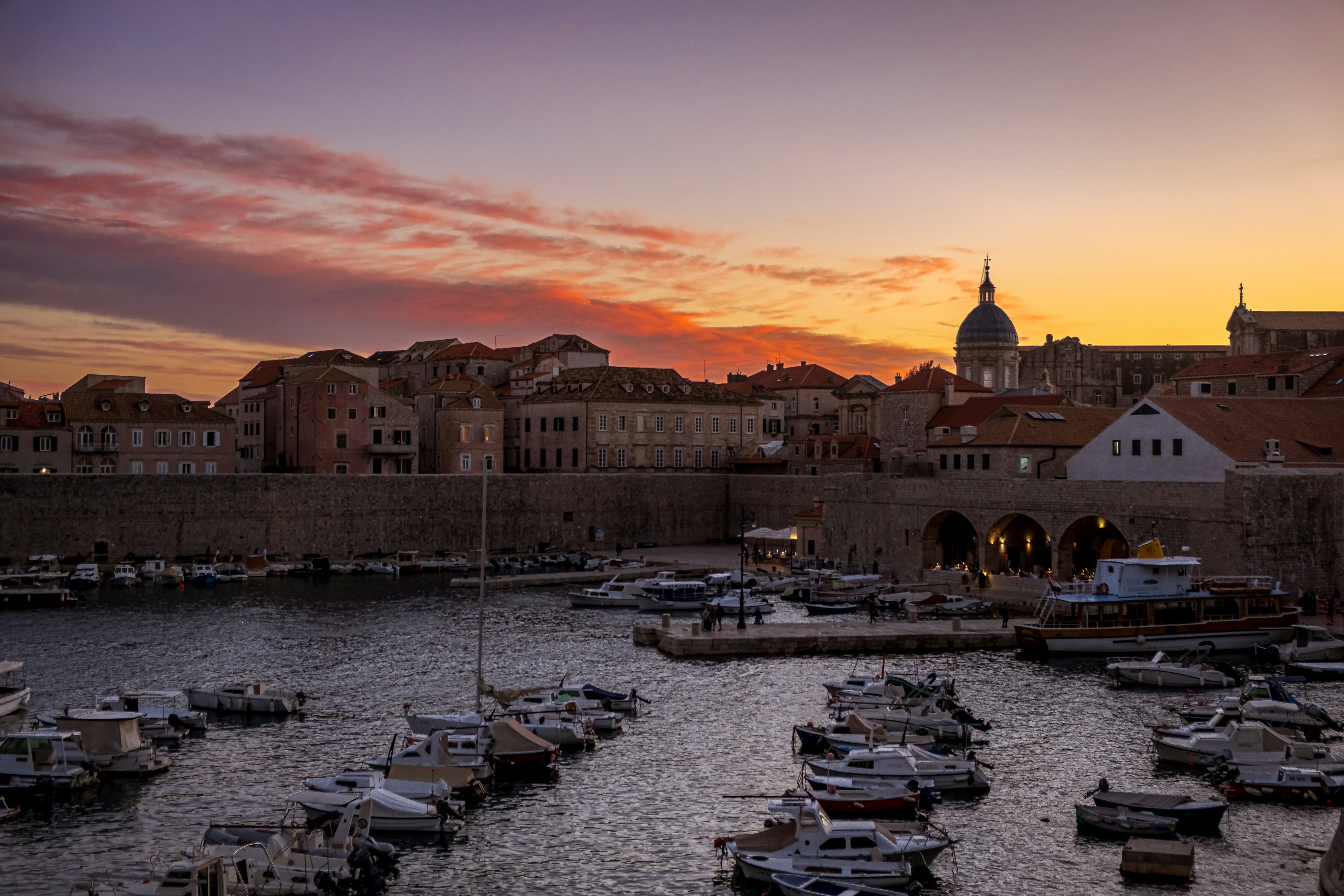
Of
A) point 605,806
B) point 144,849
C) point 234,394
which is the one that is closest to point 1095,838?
point 605,806

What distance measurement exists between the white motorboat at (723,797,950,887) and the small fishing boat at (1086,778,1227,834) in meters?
4.34

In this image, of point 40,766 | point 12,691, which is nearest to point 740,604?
point 12,691

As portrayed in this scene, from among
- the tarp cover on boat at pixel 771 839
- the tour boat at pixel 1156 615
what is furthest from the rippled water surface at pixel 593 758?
the tour boat at pixel 1156 615

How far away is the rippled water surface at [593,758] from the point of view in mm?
23500

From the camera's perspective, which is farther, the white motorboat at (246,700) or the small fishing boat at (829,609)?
the small fishing boat at (829,609)

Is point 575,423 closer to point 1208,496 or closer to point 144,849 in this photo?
point 1208,496

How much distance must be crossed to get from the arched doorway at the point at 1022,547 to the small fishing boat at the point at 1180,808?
3595 centimetres

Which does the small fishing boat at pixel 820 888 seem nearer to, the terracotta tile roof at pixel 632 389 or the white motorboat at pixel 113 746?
the white motorboat at pixel 113 746

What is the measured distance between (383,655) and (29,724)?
13.0 meters

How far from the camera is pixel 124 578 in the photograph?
64.2 metres

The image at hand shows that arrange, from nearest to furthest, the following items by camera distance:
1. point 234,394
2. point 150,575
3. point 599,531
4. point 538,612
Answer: point 538,612 → point 150,575 → point 599,531 → point 234,394

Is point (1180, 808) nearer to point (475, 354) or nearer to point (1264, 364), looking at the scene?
point (1264, 364)

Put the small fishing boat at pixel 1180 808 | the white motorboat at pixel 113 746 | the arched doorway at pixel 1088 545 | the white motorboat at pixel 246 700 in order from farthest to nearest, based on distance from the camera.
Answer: the arched doorway at pixel 1088 545 → the white motorboat at pixel 246 700 → the white motorboat at pixel 113 746 → the small fishing boat at pixel 1180 808

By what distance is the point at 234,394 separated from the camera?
113 metres
